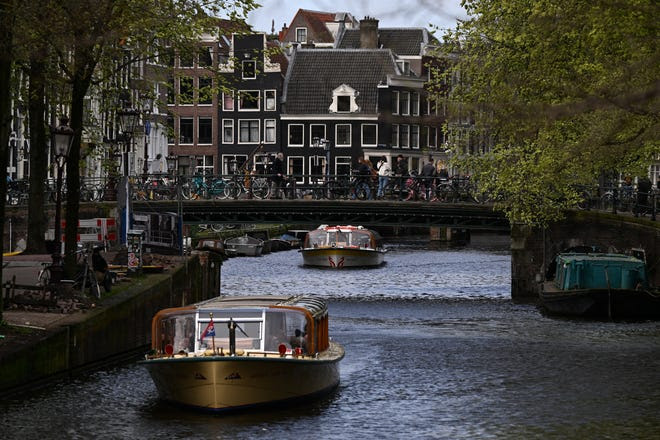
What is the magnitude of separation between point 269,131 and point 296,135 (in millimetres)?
1993

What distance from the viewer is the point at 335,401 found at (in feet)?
90.1

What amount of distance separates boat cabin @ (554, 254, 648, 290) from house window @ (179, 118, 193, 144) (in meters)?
64.0

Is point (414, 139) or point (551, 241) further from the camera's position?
point (414, 139)

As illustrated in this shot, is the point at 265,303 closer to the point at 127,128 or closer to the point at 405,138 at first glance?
the point at 127,128

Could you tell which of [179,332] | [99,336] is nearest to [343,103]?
[99,336]

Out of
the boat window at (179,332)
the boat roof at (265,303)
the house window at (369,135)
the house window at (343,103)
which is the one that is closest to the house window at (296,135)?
the house window at (343,103)

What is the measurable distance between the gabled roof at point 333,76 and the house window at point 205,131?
5.77 metres

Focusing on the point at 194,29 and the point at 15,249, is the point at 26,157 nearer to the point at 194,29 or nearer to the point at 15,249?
the point at 15,249

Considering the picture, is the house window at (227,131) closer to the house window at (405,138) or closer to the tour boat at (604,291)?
the house window at (405,138)

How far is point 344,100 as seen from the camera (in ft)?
361

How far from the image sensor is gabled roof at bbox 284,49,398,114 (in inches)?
4333

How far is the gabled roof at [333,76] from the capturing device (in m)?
110

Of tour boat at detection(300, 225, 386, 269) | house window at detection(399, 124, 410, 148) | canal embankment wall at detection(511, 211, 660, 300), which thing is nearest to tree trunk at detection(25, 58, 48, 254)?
canal embankment wall at detection(511, 211, 660, 300)

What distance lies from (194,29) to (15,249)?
52.9ft
